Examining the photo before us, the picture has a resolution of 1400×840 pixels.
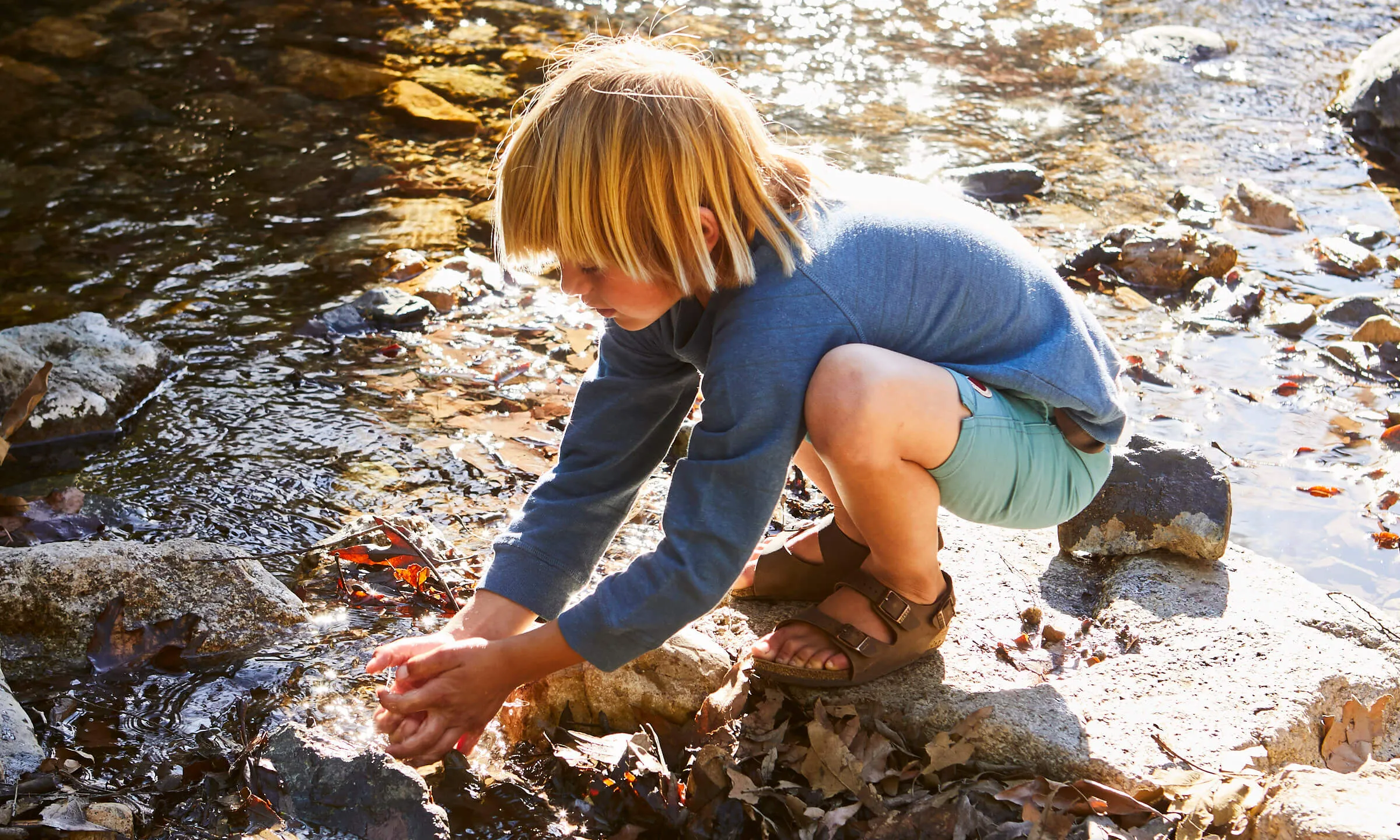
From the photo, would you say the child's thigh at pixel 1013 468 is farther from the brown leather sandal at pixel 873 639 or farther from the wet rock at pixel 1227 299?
the wet rock at pixel 1227 299

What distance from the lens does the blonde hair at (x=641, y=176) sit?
1.98 m

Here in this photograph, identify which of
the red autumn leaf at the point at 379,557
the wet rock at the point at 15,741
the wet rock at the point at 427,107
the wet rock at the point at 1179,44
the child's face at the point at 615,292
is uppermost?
the child's face at the point at 615,292

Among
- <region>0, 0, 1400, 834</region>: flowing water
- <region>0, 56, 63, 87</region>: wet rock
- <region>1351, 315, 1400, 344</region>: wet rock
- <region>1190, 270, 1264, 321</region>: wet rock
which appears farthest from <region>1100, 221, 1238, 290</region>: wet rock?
<region>0, 56, 63, 87</region>: wet rock

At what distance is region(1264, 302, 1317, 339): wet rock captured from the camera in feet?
15.3

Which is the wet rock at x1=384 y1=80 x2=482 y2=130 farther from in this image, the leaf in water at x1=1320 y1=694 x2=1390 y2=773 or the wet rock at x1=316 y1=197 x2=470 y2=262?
the leaf in water at x1=1320 y1=694 x2=1390 y2=773

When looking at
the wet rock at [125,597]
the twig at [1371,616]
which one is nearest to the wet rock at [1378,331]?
the twig at [1371,616]

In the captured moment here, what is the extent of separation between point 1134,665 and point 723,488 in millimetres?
1120

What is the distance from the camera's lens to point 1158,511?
296cm

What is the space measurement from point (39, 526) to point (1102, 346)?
2784mm

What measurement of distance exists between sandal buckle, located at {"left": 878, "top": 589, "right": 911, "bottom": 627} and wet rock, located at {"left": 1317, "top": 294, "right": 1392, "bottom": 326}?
3.28 metres

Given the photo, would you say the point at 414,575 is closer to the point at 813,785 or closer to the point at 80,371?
the point at 813,785

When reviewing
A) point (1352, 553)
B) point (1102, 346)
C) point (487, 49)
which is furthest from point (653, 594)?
point (487, 49)

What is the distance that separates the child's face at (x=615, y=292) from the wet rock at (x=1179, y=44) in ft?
22.9

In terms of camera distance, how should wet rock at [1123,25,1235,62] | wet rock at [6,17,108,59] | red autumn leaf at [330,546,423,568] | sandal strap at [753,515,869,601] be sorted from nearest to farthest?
sandal strap at [753,515,869,601] → red autumn leaf at [330,546,423,568] → wet rock at [6,17,108,59] → wet rock at [1123,25,1235,62]
